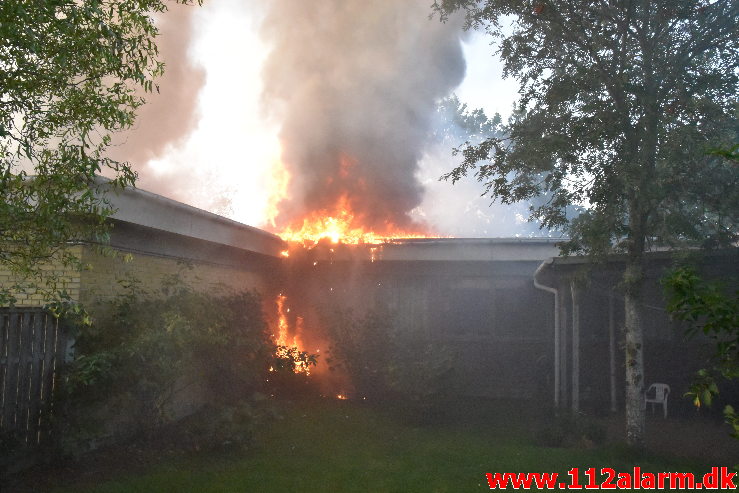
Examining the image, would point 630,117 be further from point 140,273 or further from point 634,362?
point 140,273

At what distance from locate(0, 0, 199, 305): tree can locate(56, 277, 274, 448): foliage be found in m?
1.80

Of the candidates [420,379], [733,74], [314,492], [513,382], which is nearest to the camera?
[314,492]

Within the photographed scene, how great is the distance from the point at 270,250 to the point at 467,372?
5.29 m

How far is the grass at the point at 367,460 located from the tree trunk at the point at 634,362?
15.6 inches

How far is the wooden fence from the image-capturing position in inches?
243

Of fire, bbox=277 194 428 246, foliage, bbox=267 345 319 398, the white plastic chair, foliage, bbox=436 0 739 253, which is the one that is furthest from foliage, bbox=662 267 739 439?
fire, bbox=277 194 428 246

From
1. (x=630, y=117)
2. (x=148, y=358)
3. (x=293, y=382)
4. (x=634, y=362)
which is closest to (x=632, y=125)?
(x=630, y=117)

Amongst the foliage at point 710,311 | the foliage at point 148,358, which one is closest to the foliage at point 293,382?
the foliage at point 148,358

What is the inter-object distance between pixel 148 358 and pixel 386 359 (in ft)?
19.3

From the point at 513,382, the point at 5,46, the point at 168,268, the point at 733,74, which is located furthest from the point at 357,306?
the point at 5,46

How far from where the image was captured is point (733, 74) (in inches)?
320

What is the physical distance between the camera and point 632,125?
8.50m

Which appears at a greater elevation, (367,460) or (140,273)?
(140,273)

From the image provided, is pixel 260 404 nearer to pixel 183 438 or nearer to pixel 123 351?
pixel 183 438
